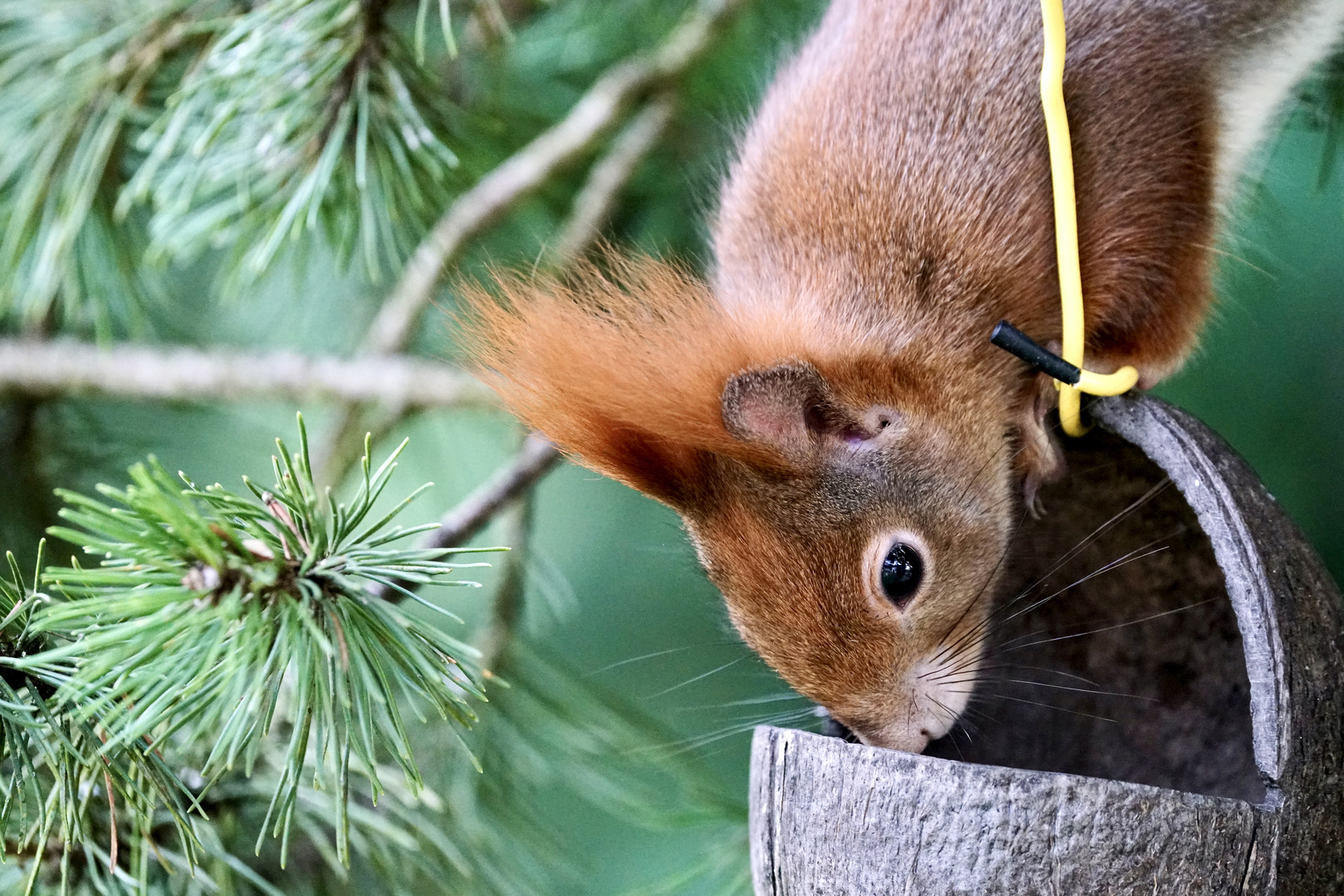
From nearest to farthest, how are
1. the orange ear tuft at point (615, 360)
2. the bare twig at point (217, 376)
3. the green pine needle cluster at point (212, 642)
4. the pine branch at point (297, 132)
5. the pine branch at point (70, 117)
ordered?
1. the green pine needle cluster at point (212, 642)
2. the orange ear tuft at point (615, 360)
3. the pine branch at point (297, 132)
4. the pine branch at point (70, 117)
5. the bare twig at point (217, 376)

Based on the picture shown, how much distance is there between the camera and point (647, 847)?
1.69 meters

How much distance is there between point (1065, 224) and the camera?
0.72m

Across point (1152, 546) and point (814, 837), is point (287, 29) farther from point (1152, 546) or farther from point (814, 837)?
point (1152, 546)

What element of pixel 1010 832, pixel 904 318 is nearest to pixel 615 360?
pixel 904 318

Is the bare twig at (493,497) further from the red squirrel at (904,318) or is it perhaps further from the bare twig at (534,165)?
the bare twig at (534,165)

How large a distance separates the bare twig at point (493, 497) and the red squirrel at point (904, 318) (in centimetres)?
13

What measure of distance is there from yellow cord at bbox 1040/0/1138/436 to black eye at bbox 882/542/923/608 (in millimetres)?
134

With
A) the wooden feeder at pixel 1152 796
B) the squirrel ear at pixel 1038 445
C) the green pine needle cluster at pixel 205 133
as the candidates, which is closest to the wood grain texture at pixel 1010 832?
the wooden feeder at pixel 1152 796

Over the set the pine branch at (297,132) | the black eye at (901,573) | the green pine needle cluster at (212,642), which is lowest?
the green pine needle cluster at (212,642)

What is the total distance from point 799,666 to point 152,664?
15.8 inches

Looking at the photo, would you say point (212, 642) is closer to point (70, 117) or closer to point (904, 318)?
point (904, 318)

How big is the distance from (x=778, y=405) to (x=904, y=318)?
0.14 m

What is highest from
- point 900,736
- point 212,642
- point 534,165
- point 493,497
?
point 534,165

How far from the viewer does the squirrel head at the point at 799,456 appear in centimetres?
69
